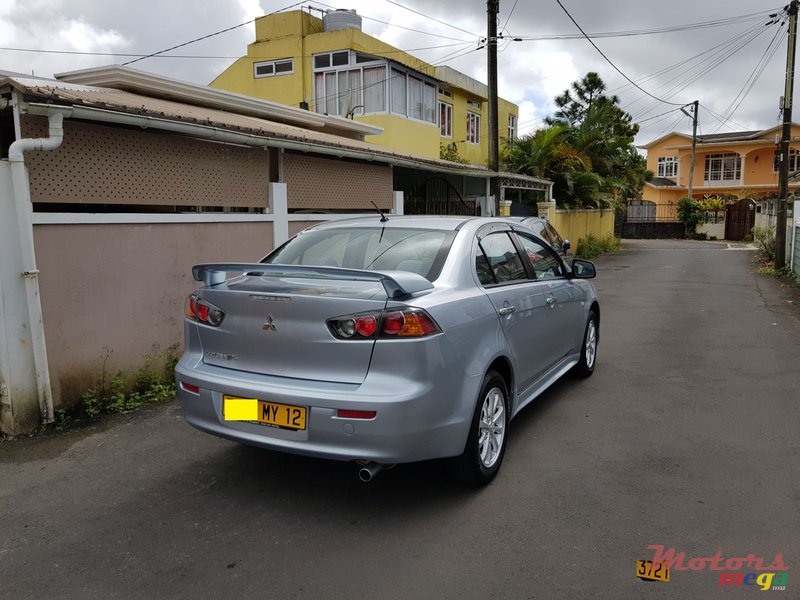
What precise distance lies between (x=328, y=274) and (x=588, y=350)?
3599 millimetres

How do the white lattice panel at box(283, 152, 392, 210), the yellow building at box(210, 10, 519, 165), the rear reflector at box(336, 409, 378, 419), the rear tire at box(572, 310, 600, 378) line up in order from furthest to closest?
the yellow building at box(210, 10, 519, 165), the white lattice panel at box(283, 152, 392, 210), the rear tire at box(572, 310, 600, 378), the rear reflector at box(336, 409, 378, 419)

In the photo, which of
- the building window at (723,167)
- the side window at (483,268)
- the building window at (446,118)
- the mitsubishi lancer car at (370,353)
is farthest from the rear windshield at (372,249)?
the building window at (723,167)

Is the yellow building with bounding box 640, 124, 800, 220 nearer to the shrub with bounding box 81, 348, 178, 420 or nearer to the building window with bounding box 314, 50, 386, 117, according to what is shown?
the building window with bounding box 314, 50, 386, 117

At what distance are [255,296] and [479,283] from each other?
1382 mm

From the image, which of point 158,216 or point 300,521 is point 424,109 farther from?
point 300,521

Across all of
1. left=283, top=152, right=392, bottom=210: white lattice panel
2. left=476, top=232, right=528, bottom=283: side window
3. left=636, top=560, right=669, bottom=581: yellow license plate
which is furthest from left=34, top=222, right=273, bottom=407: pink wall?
left=636, top=560, right=669, bottom=581: yellow license plate

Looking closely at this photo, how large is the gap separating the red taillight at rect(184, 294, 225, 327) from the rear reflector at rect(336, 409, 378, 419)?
0.97 metres

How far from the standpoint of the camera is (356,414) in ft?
10.2

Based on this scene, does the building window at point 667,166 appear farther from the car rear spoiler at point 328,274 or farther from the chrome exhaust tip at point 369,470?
the chrome exhaust tip at point 369,470

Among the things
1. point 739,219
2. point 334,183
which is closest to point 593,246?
point 739,219

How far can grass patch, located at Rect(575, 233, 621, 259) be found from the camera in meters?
23.5

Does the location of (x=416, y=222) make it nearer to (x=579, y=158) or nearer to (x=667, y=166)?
(x=579, y=158)

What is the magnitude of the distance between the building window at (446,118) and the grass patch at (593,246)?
21.2 feet

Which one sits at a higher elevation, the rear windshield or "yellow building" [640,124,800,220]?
"yellow building" [640,124,800,220]
